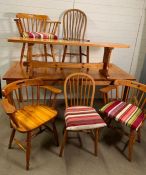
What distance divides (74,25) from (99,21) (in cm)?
43

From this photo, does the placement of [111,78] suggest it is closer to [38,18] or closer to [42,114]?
[42,114]

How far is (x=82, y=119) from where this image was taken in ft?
6.17

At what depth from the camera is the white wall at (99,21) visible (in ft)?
9.15

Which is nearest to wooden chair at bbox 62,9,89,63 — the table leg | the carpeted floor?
the table leg

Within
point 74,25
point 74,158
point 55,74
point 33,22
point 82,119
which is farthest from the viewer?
point 74,25

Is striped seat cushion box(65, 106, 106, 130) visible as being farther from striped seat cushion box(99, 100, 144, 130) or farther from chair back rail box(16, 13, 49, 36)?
chair back rail box(16, 13, 49, 36)

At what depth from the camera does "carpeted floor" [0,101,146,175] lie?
72.0 inches

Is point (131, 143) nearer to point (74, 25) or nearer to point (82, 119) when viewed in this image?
point (82, 119)

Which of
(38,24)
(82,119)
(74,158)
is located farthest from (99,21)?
(74,158)

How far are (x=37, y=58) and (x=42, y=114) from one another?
140 cm

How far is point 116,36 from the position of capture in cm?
317

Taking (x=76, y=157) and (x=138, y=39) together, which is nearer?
(x=76, y=157)

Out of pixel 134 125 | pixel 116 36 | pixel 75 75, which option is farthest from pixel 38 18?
pixel 134 125

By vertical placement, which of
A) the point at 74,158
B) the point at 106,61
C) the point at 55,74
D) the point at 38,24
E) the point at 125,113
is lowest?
the point at 74,158
